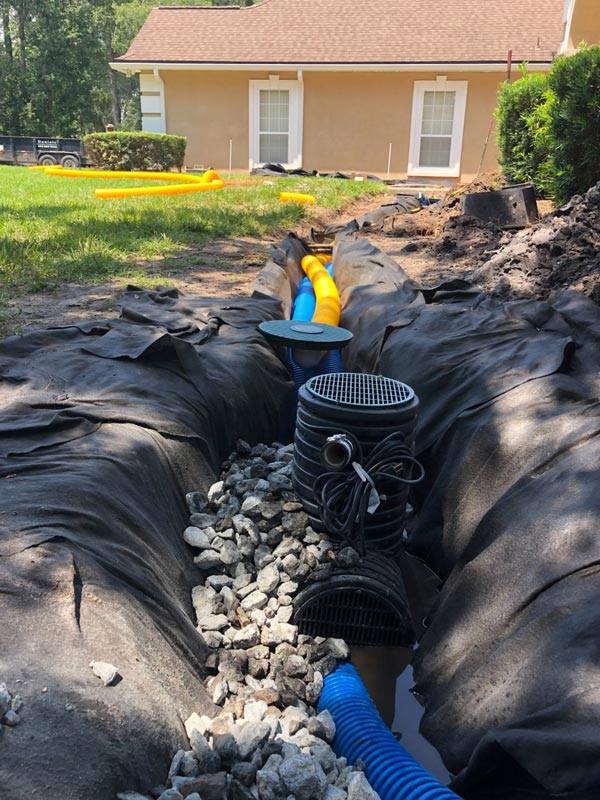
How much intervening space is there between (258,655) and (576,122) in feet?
21.2

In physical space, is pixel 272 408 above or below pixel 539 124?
below

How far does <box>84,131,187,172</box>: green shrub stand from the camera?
51.6 feet

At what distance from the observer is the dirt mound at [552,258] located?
14.4ft

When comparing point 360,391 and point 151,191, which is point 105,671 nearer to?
point 360,391

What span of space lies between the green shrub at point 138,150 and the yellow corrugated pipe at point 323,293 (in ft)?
35.7

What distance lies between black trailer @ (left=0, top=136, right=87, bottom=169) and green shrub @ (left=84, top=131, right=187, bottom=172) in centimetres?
409

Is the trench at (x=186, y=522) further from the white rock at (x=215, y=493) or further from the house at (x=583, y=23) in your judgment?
the house at (x=583, y=23)

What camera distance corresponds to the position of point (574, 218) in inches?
196

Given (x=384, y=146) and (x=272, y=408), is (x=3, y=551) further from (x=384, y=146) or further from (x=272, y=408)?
(x=384, y=146)

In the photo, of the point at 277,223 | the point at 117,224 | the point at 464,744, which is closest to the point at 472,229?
the point at 277,223

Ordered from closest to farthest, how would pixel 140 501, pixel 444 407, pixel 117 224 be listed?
pixel 140 501
pixel 444 407
pixel 117 224

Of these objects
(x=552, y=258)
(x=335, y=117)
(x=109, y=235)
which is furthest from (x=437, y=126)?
(x=552, y=258)

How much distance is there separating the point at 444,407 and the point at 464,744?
1.44 metres

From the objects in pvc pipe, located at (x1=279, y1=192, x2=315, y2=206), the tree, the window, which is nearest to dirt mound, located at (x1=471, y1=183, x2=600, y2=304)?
pvc pipe, located at (x1=279, y1=192, x2=315, y2=206)
